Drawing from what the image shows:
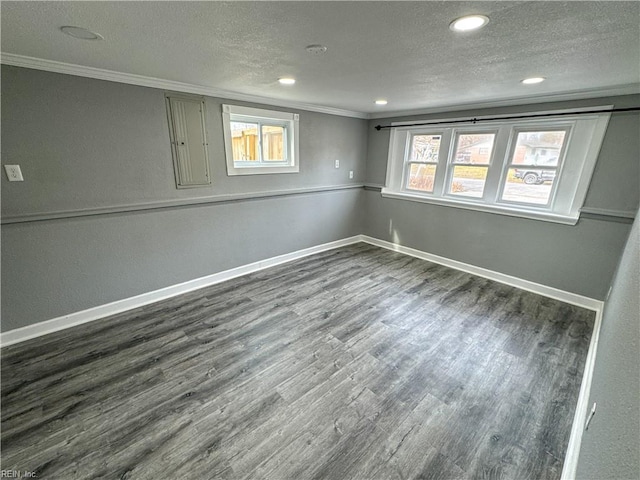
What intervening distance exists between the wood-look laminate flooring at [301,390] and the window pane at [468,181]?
1.53m

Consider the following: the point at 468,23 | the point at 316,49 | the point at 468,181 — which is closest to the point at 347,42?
the point at 316,49

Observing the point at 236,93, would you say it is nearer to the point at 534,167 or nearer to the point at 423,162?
the point at 423,162

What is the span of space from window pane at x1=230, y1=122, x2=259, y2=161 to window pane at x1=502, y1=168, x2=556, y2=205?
3268 millimetres

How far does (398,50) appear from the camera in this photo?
1.67 metres

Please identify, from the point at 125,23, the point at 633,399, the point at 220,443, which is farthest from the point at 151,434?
the point at 125,23

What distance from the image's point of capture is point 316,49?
5.47ft

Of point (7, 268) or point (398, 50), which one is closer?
point (398, 50)

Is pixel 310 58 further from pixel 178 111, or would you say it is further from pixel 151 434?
pixel 151 434

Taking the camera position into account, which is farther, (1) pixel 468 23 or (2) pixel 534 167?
(2) pixel 534 167

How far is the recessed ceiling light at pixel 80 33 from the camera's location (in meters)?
1.46

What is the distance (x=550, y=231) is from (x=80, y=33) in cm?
442

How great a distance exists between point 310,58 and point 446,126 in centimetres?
271

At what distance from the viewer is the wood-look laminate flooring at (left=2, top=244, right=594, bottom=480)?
147cm

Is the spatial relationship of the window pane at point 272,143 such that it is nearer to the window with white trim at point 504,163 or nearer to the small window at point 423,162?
the window with white trim at point 504,163
